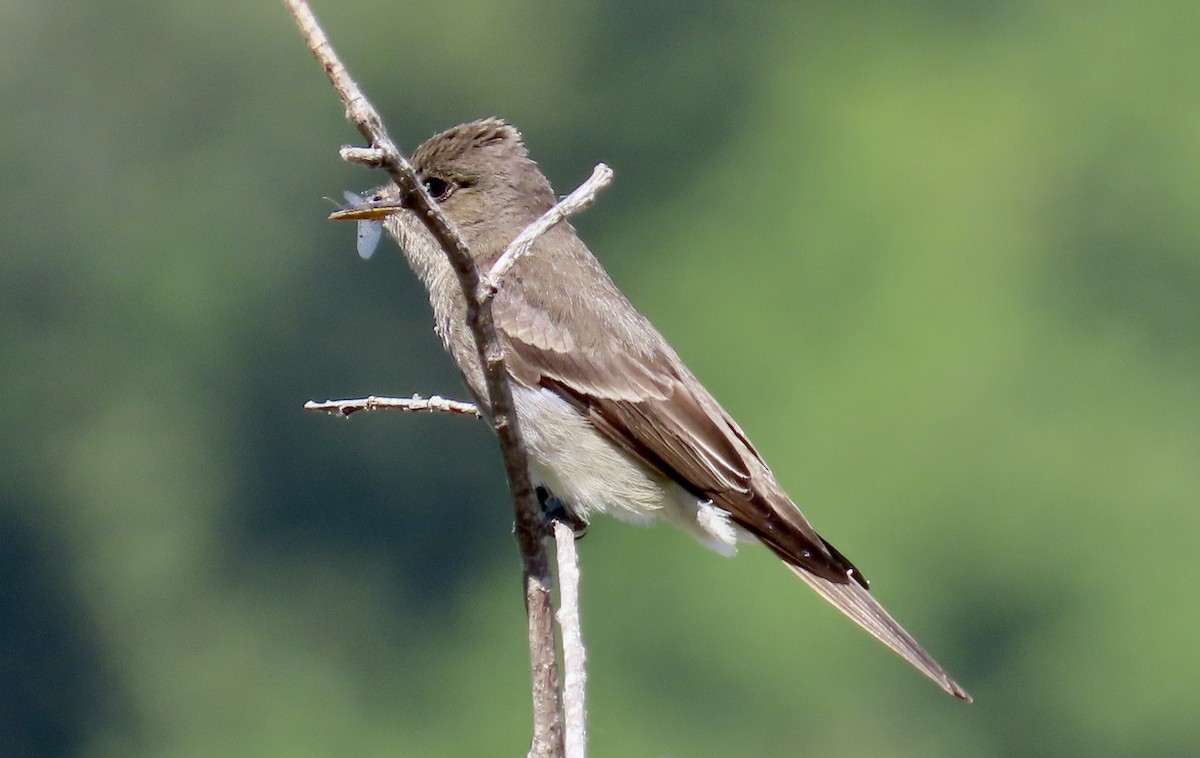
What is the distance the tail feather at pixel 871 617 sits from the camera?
4.71 m

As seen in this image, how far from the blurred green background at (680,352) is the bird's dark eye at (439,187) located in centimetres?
1156

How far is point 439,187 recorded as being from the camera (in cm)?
578

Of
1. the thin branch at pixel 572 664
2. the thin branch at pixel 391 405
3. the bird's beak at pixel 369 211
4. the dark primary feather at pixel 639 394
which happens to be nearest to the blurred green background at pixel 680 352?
the dark primary feather at pixel 639 394

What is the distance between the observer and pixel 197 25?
98.9 feet

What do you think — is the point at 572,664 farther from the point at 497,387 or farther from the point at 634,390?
the point at 634,390

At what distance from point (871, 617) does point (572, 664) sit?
1.55 meters

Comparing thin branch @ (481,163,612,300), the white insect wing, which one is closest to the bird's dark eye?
the white insect wing

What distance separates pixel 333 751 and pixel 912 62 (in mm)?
12962

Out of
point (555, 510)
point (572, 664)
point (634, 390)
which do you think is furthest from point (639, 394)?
point (572, 664)

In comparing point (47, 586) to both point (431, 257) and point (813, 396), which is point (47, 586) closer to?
point (813, 396)

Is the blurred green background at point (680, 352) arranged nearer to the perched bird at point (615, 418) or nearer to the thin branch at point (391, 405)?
the perched bird at point (615, 418)

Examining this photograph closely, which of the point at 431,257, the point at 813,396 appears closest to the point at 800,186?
the point at 813,396

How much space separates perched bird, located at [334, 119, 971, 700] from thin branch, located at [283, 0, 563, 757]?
0.97 meters

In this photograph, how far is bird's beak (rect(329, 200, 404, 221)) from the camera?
498cm
